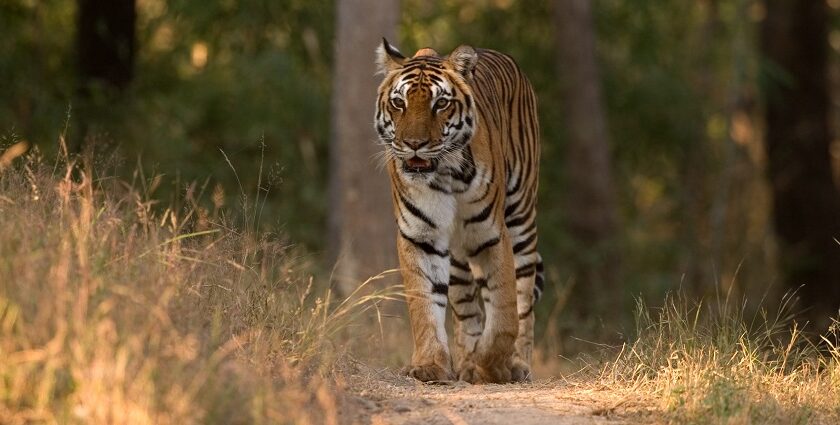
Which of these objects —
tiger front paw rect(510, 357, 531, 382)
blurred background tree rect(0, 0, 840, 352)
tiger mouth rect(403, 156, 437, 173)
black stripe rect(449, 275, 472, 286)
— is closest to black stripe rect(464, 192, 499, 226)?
tiger mouth rect(403, 156, 437, 173)

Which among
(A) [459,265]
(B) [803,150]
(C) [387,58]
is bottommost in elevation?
(B) [803,150]

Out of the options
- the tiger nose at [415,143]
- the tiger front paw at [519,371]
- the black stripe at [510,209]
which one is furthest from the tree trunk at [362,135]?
the tiger nose at [415,143]

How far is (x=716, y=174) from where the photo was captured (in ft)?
79.0

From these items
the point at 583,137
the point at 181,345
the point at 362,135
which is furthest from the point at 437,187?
the point at 583,137

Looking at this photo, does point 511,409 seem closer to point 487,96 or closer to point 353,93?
point 487,96

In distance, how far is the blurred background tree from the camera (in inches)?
687

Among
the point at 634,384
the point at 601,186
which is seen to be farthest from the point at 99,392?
the point at 601,186

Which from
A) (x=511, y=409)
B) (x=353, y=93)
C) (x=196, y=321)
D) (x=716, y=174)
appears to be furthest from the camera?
(x=716, y=174)

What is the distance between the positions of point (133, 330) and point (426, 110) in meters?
2.78

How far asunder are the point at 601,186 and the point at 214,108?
5.83 metres

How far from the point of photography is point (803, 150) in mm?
19000

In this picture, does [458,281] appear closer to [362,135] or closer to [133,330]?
[133,330]

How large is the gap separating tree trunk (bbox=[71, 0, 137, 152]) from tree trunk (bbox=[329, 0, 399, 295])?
4.52 metres

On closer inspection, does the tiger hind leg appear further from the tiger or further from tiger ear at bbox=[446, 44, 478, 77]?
tiger ear at bbox=[446, 44, 478, 77]
